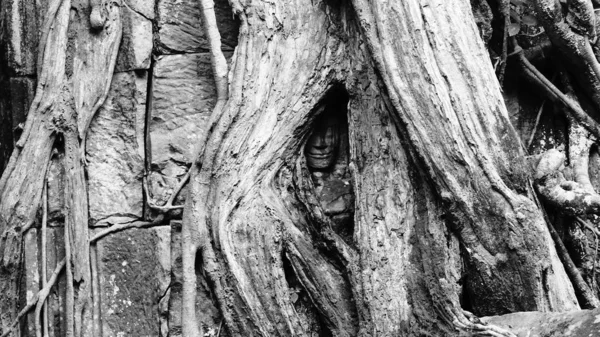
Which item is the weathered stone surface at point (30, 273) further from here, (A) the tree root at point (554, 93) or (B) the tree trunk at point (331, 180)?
(A) the tree root at point (554, 93)

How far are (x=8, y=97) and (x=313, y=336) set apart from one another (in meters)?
1.50

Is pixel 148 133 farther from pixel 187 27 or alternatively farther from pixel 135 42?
pixel 187 27

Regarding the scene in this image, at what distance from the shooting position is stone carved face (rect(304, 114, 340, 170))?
2727mm

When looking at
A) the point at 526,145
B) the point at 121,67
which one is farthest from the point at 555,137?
the point at 121,67

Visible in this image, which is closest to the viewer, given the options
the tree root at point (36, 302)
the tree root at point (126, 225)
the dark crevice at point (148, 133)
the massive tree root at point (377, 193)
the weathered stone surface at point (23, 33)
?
the massive tree root at point (377, 193)

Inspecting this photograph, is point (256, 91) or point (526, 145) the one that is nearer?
point (256, 91)

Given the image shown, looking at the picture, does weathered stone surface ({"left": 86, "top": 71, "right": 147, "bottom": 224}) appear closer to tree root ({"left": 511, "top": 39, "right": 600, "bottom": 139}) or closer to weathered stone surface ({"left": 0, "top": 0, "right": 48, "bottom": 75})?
weathered stone surface ({"left": 0, "top": 0, "right": 48, "bottom": 75})

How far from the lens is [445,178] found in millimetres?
2320

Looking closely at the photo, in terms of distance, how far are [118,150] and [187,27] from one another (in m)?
0.56

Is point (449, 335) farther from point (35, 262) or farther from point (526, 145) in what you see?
point (35, 262)

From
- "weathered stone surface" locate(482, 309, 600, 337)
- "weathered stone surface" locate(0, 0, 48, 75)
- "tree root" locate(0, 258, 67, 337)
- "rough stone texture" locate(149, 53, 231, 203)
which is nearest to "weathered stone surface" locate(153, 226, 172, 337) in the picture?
"rough stone texture" locate(149, 53, 231, 203)

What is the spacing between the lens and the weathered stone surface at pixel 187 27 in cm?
282

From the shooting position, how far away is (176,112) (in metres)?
2.74

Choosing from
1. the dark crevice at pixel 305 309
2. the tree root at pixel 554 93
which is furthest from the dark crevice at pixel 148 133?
the tree root at pixel 554 93
